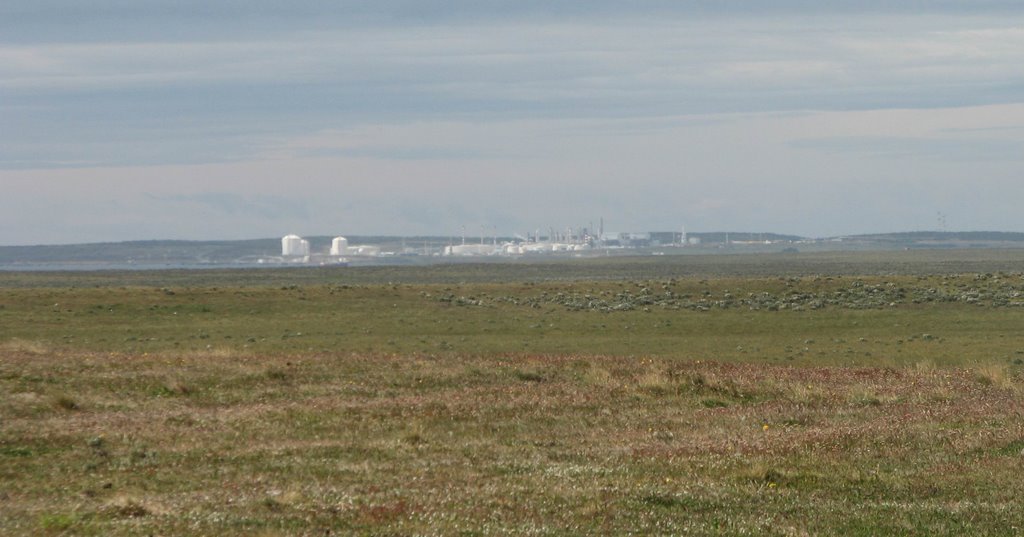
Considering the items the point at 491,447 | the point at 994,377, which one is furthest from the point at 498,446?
the point at 994,377

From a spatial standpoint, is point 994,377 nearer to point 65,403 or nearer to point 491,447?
point 491,447

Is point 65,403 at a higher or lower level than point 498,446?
higher

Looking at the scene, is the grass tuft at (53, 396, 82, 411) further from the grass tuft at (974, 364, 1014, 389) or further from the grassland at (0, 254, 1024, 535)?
the grass tuft at (974, 364, 1014, 389)

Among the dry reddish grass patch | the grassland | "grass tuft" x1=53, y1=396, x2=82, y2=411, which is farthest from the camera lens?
"grass tuft" x1=53, y1=396, x2=82, y2=411

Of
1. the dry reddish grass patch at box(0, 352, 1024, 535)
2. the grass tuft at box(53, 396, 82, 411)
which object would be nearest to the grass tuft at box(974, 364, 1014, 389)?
the dry reddish grass patch at box(0, 352, 1024, 535)

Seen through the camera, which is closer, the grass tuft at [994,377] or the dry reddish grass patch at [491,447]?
the dry reddish grass patch at [491,447]

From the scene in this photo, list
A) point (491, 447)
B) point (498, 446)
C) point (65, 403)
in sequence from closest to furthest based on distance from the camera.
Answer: point (491, 447) → point (498, 446) → point (65, 403)

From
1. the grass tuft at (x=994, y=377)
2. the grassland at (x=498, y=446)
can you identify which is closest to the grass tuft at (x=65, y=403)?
the grassland at (x=498, y=446)

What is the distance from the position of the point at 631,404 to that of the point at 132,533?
11.9 metres

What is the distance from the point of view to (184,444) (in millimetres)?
16438

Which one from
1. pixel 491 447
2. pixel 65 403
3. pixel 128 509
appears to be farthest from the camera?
pixel 65 403

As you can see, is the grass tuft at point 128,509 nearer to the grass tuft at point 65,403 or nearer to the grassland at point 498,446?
the grassland at point 498,446

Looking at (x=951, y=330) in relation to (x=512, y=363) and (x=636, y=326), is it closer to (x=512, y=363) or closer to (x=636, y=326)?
(x=636, y=326)

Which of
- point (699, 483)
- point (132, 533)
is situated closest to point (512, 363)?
point (699, 483)
